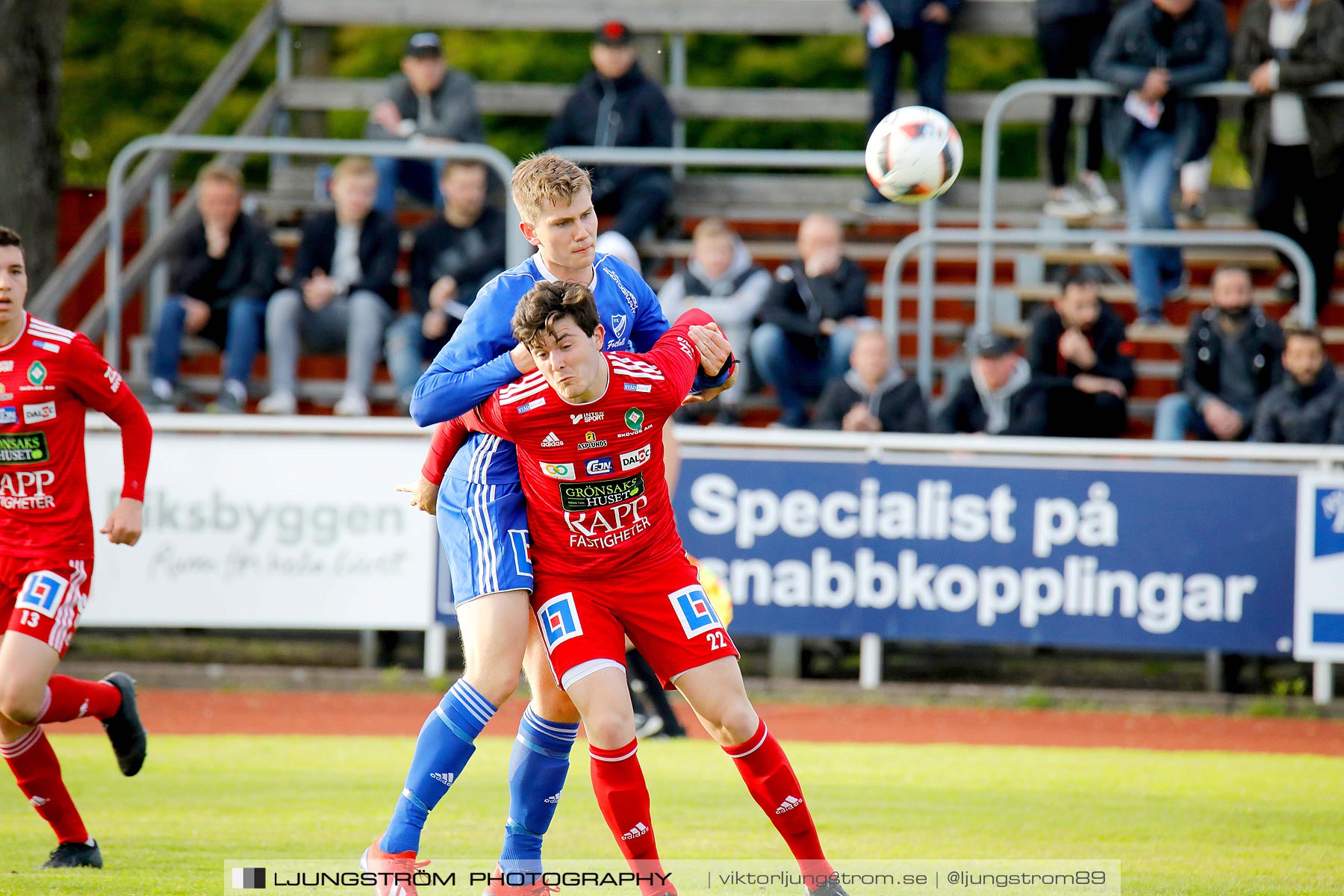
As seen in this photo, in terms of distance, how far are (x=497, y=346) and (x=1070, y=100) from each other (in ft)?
29.6

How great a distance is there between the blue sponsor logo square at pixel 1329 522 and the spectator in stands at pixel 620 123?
223 inches

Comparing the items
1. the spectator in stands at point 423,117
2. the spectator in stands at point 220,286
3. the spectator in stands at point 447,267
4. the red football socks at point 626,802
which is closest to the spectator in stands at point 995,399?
the spectator in stands at point 447,267

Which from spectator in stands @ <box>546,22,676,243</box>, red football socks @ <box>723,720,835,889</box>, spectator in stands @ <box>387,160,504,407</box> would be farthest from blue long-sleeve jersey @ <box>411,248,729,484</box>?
spectator in stands @ <box>546,22,676,243</box>

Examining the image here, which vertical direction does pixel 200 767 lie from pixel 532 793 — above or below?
below

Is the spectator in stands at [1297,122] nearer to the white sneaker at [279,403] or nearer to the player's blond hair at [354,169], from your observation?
the player's blond hair at [354,169]

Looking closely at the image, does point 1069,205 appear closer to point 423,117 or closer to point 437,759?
point 423,117

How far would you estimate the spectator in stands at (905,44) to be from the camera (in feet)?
43.8

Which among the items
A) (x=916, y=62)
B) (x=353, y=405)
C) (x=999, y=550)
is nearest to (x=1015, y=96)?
(x=916, y=62)

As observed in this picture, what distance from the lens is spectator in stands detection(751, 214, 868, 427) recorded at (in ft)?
39.3

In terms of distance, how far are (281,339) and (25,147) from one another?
3.75 m

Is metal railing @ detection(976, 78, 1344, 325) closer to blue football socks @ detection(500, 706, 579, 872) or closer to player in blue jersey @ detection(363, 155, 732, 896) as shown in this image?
player in blue jersey @ detection(363, 155, 732, 896)

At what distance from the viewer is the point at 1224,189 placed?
14.4m

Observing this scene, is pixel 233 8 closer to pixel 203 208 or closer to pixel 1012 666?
pixel 203 208

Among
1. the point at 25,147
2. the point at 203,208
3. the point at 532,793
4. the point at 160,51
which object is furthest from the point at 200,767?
the point at 160,51
